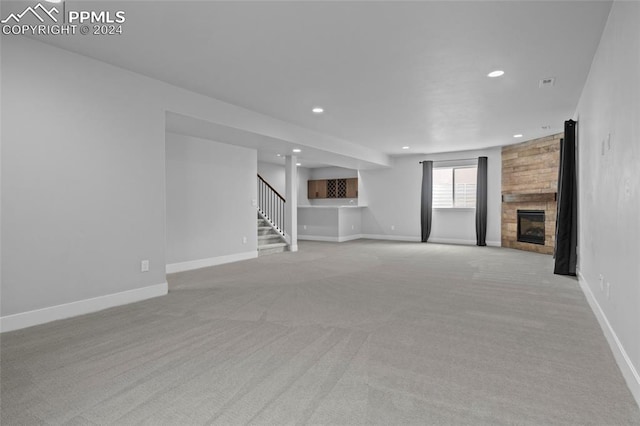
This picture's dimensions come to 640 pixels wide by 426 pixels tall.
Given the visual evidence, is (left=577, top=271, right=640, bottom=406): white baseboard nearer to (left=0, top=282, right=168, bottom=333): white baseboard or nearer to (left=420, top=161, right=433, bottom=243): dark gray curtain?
(left=0, top=282, right=168, bottom=333): white baseboard

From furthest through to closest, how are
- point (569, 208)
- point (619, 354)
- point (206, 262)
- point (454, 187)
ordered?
point (454, 187)
point (206, 262)
point (569, 208)
point (619, 354)

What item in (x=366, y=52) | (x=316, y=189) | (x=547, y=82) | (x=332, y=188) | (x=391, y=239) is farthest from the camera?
(x=316, y=189)

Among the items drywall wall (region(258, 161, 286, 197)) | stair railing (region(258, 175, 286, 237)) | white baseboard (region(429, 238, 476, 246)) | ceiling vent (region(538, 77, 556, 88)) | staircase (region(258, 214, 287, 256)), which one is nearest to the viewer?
ceiling vent (region(538, 77, 556, 88))

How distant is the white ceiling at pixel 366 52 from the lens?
277cm

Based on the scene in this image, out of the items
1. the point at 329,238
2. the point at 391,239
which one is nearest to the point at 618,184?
the point at 329,238

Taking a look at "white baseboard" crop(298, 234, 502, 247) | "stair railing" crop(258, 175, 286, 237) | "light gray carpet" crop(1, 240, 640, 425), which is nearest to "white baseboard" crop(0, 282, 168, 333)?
"light gray carpet" crop(1, 240, 640, 425)

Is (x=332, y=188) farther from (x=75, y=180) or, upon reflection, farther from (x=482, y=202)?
(x=75, y=180)

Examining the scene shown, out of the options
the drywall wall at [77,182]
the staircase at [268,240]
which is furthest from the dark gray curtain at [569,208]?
the drywall wall at [77,182]

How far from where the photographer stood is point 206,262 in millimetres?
6367

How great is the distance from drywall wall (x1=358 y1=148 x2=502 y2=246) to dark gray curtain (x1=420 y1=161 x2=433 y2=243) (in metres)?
0.24

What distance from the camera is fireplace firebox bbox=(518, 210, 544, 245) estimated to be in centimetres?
792

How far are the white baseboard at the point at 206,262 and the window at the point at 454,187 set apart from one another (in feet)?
19.6

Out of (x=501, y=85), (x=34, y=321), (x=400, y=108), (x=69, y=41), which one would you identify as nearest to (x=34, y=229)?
(x=34, y=321)

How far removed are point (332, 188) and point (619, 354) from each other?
10.7m
